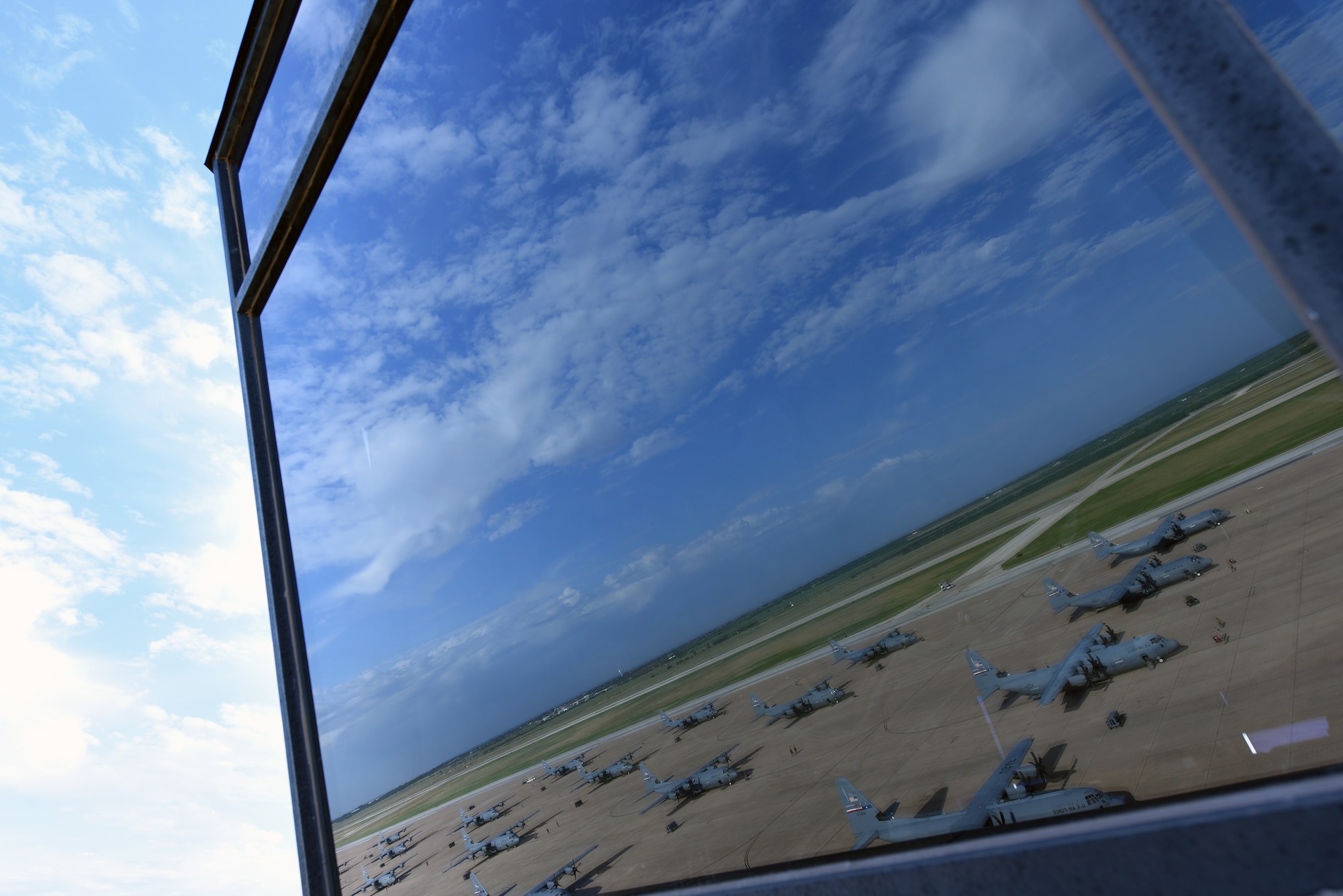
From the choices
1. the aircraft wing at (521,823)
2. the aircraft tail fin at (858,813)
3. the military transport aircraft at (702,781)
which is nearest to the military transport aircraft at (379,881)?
the aircraft wing at (521,823)

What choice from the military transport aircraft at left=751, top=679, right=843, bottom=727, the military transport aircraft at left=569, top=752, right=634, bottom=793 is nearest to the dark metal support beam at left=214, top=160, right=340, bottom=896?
the military transport aircraft at left=569, top=752, right=634, bottom=793

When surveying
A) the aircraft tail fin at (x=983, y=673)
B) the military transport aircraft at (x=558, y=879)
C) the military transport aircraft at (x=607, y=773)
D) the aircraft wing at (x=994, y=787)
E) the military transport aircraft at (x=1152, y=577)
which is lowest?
the military transport aircraft at (x=558, y=879)

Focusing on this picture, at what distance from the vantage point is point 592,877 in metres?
1.65

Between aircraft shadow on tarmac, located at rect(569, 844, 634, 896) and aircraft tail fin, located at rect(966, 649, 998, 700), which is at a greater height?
aircraft tail fin, located at rect(966, 649, 998, 700)

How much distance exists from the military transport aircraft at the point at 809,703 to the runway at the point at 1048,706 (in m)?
0.02

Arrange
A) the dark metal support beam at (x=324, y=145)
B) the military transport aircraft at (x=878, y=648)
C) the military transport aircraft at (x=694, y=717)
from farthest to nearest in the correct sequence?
the dark metal support beam at (x=324, y=145) → the military transport aircraft at (x=694, y=717) → the military transport aircraft at (x=878, y=648)

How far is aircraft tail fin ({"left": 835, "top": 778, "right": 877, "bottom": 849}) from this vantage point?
1032mm

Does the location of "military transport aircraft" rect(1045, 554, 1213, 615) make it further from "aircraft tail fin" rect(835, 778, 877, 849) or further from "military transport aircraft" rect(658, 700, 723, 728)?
"military transport aircraft" rect(658, 700, 723, 728)

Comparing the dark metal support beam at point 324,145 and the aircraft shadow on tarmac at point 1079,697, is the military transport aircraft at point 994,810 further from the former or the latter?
the dark metal support beam at point 324,145

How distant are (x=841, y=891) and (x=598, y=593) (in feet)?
4.01

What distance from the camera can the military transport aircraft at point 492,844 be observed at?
7.37 ft

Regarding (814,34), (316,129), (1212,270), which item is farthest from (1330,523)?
(316,129)

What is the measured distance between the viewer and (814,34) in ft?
5.02

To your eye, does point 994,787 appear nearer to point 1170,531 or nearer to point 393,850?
point 1170,531
